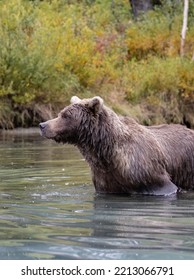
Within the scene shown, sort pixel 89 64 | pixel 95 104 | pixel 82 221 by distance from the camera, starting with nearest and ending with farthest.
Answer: pixel 82 221 → pixel 95 104 → pixel 89 64

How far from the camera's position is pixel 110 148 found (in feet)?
34.9

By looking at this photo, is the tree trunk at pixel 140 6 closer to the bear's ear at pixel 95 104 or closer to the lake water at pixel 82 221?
the lake water at pixel 82 221

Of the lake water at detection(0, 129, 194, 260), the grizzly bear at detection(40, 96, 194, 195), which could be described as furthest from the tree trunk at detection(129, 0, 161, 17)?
the grizzly bear at detection(40, 96, 194, 195)

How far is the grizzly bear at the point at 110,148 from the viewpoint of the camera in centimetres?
1057

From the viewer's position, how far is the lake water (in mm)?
6656

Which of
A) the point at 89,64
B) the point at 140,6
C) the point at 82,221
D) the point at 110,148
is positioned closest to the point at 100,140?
the point at 110,148

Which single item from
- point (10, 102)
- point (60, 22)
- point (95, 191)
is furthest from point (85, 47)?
point (95, 191)

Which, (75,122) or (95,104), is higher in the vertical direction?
(95,104)

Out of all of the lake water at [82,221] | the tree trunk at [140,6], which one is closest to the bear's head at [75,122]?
the lake water at [82,221]

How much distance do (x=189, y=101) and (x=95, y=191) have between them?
74.5 feet

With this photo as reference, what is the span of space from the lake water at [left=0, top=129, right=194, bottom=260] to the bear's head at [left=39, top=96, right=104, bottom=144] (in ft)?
2.25

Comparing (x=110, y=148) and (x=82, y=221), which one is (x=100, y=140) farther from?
(x=82, y=221)

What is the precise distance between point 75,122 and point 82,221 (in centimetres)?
268

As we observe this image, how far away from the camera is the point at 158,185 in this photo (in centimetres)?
1071
